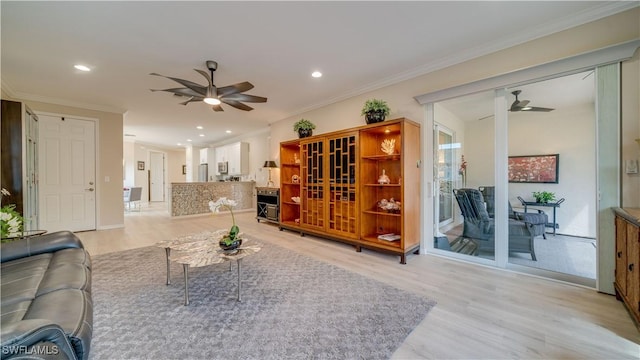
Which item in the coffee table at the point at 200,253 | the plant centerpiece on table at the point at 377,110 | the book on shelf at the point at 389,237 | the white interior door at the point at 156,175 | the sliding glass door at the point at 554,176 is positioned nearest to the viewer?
the coffee table at the point at 200,253

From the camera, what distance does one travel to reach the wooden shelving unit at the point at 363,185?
343 cm

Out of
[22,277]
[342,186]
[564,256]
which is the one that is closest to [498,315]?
[564,256]

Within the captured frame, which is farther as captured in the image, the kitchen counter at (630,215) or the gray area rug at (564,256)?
the gray area rug at (564,256)

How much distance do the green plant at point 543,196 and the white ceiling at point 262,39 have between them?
6.91 ft

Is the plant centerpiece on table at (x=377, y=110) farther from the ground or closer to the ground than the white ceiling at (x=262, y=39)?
closer to the ground

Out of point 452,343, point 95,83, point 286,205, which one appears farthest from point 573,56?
point 95,83

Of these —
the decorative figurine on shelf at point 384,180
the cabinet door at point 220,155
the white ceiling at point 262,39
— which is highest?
the white ceiling at point 262,39

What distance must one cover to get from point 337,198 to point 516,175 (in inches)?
98.8

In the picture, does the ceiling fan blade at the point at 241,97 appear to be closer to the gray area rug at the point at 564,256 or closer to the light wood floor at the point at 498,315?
the light wood floor at the point at 498,315

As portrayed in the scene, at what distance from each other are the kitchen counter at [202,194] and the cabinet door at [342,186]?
15.4 feet

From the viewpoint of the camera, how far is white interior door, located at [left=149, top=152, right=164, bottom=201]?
37.7ft

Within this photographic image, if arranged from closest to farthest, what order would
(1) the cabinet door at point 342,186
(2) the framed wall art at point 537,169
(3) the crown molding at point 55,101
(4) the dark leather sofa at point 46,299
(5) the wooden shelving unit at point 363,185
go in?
(4) the dark leather sofa at point 46,299, (2) the framed wall art at point 537,169, (5) the wooden shelving unit at point 363,185, (1) the cabinet door at point 342,186, (3) the crown molding at point 55,101

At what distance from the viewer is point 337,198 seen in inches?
163

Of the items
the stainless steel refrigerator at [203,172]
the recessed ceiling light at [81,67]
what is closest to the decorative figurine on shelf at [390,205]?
the recessed ceiling light at [81,67]
